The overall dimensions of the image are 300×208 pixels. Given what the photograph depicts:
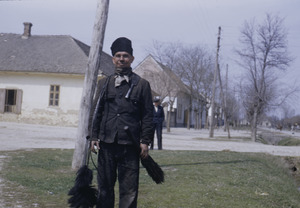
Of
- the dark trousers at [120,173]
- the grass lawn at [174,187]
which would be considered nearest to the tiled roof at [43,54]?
the grass lawn at [174,187]

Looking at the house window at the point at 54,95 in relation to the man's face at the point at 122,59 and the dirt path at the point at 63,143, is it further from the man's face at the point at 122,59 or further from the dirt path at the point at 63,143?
the man's face at the point at 122,59

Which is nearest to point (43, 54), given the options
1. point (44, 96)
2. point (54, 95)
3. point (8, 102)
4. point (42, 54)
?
point (42, 54)

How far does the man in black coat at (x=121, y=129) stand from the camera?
12.6 ft

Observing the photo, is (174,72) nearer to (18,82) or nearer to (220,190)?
(18,82)

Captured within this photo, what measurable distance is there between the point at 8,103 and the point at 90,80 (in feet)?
80.8

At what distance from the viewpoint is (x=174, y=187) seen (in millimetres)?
6242

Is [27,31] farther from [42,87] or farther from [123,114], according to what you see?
[123,114]

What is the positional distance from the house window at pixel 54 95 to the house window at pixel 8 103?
2.64 metres

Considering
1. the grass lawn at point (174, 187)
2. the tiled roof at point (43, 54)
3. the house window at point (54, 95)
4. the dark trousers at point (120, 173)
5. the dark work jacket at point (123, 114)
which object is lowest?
the grass lawn at point (174, 187)

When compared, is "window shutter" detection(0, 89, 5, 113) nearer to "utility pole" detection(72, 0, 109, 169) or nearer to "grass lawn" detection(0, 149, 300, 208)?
"grass lawn" detection(0, 149, 300, 208)

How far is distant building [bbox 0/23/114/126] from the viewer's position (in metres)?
28.3

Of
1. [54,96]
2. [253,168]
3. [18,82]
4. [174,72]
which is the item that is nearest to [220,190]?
[253,168]

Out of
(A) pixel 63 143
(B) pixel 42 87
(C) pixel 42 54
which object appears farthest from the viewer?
(C) pixel 42 54

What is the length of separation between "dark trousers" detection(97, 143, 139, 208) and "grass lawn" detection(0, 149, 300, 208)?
1.24 m
